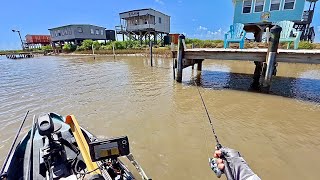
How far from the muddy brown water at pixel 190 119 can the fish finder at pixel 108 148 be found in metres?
1.42

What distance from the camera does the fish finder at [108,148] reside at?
210cm

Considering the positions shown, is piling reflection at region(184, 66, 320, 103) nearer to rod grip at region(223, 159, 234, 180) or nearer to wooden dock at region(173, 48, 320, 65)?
wooden dock at region(173, 48, 320, 65)

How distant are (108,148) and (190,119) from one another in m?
3.73

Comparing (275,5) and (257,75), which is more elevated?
(275,5)

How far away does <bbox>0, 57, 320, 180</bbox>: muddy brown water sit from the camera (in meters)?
3.63

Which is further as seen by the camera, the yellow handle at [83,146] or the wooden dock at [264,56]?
the wooden dock at [264,56]

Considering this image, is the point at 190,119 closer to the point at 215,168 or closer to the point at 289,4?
the point at 215,168

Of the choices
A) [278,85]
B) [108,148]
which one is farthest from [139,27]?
[108,148]

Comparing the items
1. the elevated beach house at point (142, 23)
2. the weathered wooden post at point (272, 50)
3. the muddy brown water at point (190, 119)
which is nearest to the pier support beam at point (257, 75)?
the muddy brown water at point (190, 119)

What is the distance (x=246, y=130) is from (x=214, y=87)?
4.34 m

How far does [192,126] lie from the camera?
5.11m

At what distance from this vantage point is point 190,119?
5566 mm

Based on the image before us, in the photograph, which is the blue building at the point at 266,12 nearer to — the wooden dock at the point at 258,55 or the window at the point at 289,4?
the window at the point at 289,4

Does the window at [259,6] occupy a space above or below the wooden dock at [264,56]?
above
